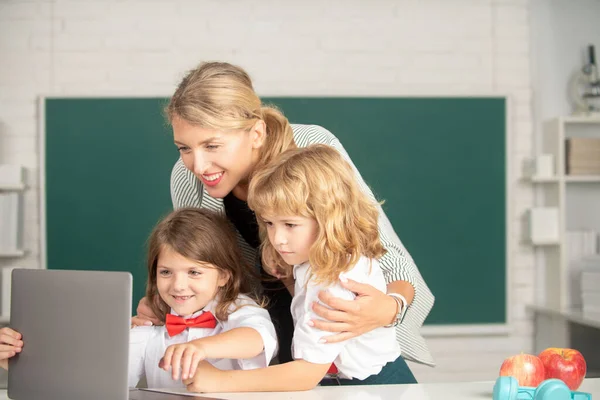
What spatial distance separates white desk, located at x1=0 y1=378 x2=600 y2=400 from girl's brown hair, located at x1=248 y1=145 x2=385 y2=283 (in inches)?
9.0

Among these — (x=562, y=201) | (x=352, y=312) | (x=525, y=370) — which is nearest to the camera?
(x=525, y=370)

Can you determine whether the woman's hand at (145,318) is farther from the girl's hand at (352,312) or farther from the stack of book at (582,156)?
the stack of book at (582,156)

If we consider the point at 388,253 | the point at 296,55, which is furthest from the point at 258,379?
the point at 296,55

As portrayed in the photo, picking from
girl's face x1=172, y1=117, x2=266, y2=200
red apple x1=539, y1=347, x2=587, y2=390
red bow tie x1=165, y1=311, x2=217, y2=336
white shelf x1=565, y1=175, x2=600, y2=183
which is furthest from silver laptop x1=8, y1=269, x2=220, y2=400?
white shelf x1=565, y1=175, x2=600, y2=183

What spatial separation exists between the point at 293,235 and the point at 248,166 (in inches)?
12.1

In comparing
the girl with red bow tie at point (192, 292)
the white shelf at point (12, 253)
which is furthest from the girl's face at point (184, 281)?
the white shelf at point (12, 253)

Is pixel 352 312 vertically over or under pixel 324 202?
under

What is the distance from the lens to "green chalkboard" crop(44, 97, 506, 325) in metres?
3.74

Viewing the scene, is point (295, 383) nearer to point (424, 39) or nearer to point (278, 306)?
point (278, 306)

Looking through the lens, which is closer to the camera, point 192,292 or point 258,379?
point 258,379

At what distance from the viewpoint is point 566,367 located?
54.9 inches

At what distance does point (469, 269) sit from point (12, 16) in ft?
8.87

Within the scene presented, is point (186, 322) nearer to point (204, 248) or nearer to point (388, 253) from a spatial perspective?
point (204, 248)

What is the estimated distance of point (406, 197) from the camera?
12.7 feet
